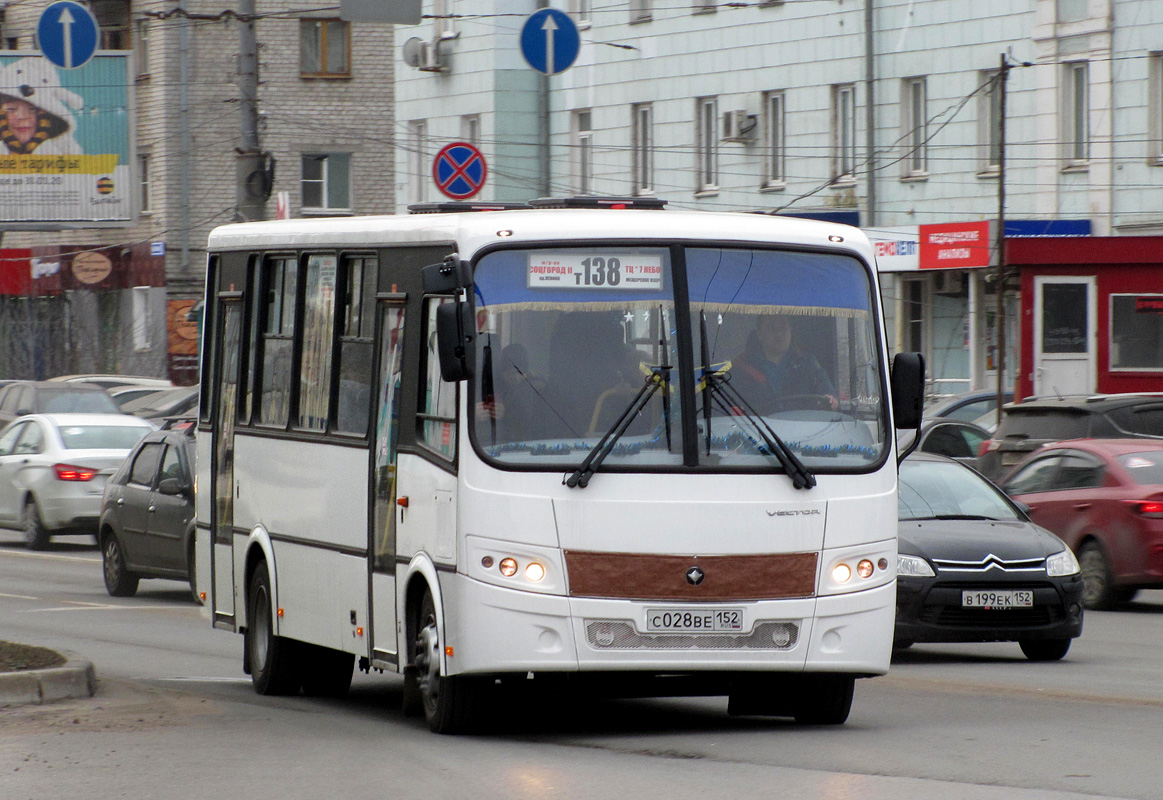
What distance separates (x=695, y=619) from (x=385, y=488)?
1870 mm

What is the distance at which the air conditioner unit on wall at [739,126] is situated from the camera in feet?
141

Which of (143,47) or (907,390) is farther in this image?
(143,47)

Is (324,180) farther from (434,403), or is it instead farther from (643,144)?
(434,403)

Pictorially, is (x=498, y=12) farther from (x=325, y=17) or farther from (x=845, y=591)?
(x=845, y=591)

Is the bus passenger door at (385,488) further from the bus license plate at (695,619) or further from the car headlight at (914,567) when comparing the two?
the car headlight at (914,567)

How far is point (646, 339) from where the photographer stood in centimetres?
1055

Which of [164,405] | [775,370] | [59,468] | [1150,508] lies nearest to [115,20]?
[164,405]

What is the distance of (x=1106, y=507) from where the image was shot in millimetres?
19297

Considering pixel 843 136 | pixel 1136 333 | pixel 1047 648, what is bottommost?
pixel 1047 648

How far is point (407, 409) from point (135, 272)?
4877cm

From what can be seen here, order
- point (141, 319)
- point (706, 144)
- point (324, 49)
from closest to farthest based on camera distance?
point (706, 144) → point (141, 319) → point (324, 49)

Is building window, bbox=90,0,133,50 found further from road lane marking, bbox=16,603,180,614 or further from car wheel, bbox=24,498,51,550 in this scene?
road lane marking, bbox=16,603,180,614

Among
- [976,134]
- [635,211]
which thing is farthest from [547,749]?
[976,134]

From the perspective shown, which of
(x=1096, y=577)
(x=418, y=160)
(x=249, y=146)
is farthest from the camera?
(x=418, y=160)
